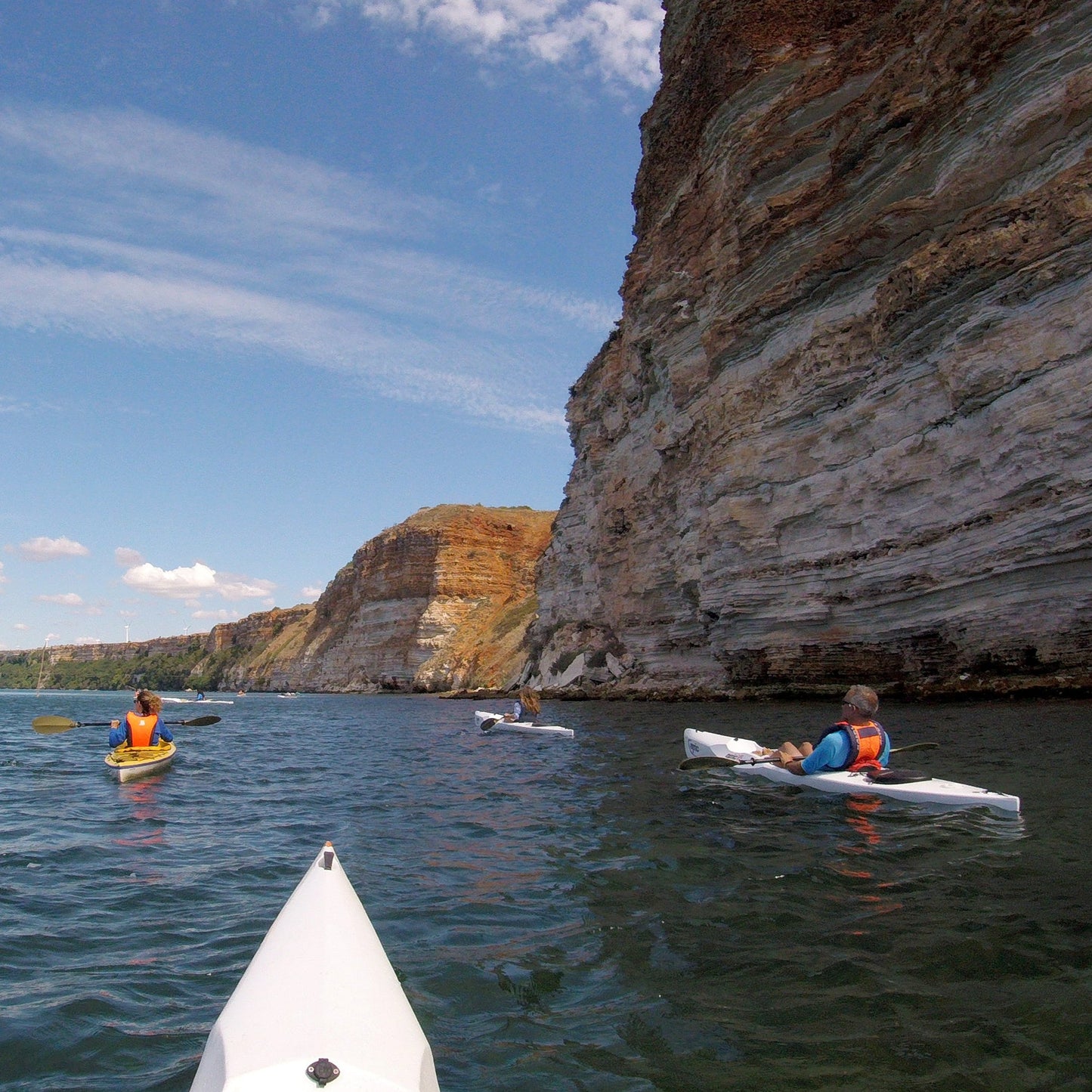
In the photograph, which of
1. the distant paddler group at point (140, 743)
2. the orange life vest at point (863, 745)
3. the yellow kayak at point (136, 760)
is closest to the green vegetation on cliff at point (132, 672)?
the distant paddler group at point (140, 743)

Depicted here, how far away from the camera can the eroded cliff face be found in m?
59.8

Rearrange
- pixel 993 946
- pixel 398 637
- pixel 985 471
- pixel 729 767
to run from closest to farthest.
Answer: pixel 993 946, pixel 729 767, pixel 985 471, pixel 398 637

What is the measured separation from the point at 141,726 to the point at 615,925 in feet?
33.1

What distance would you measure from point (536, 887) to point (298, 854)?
2469mm

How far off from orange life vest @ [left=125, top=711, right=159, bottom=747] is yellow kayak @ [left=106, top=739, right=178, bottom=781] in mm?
78

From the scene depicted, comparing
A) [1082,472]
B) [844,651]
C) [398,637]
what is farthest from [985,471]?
[398,637]

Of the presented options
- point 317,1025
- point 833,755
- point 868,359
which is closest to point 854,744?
point 833,755

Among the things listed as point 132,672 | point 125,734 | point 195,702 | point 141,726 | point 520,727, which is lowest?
point 195,702

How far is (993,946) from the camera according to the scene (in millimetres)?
4133

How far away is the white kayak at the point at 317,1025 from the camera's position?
2570 mm

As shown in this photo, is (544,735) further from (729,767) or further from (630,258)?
(630,258)

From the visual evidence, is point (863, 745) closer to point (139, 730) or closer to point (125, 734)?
point (139, 730)

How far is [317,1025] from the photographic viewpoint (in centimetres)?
282

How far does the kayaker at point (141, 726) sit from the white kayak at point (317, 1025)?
1013cm
